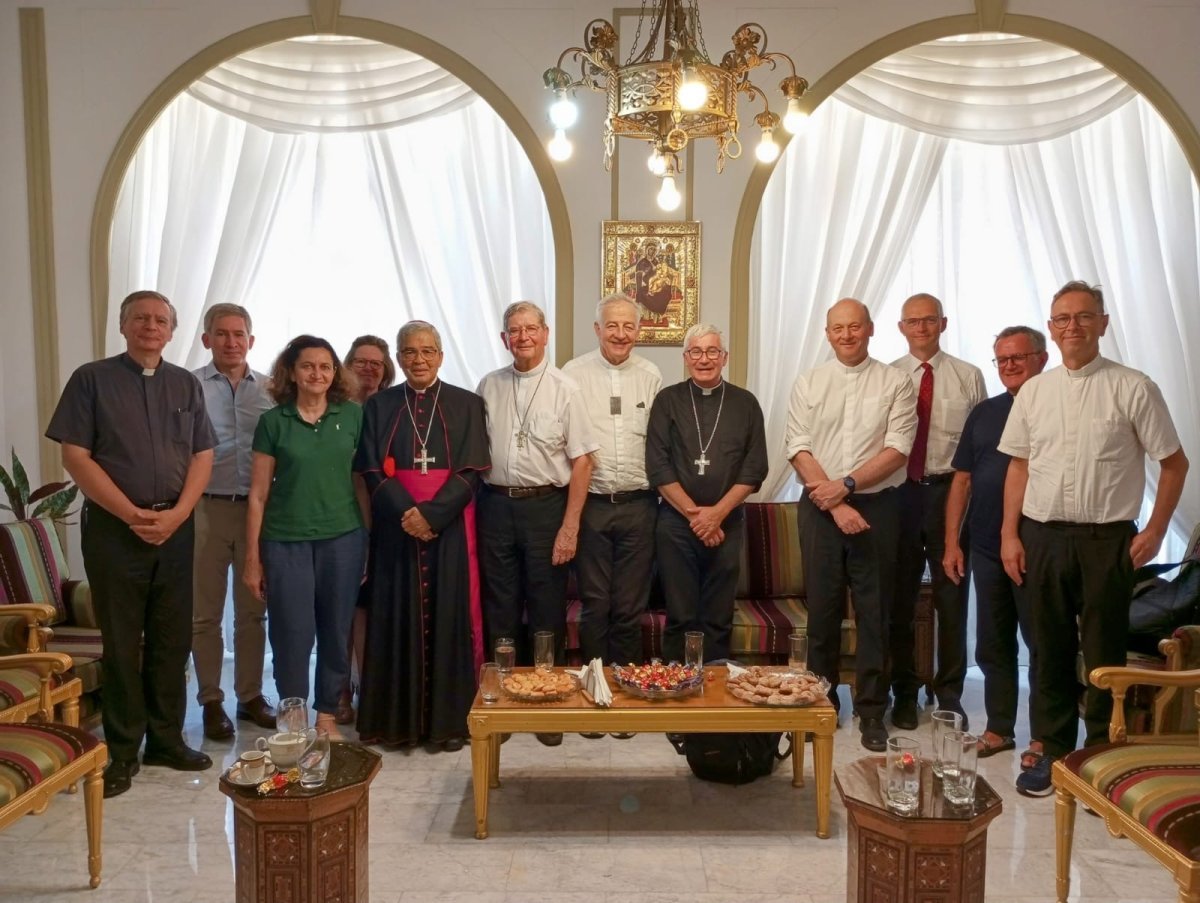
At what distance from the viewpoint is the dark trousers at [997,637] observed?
3.73m

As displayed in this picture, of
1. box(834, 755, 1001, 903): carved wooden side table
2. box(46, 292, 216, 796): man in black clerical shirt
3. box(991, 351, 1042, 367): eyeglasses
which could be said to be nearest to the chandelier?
box(991, 351, 1042, 367): eyeglasses

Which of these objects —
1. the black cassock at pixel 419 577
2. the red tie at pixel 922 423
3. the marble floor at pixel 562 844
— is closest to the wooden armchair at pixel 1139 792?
the marble floor at pixel 562 844

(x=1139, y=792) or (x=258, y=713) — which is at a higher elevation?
(x=1139, y=792)

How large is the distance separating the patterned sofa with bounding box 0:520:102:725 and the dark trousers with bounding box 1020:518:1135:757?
3255mm

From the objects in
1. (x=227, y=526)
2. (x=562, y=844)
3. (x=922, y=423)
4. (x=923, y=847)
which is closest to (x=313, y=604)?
(x=227, y=526)

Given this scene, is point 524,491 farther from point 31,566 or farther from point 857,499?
point 31,566

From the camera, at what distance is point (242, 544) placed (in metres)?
4.02

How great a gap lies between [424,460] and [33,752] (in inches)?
62.5

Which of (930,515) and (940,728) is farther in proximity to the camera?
(930,515)

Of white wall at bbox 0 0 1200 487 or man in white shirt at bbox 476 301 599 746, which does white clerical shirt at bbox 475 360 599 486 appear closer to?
man in white shirt at bbox 476 301 599 746

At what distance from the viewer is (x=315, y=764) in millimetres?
2316

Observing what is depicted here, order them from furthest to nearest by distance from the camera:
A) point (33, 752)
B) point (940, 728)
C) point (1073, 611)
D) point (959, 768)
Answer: point (1073, 611) → point (33, 752) → point (940, 728) → point (959, 768)

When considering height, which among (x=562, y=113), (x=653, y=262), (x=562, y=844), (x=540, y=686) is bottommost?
(x=562, y=844)

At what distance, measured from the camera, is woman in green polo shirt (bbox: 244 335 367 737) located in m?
3.62
